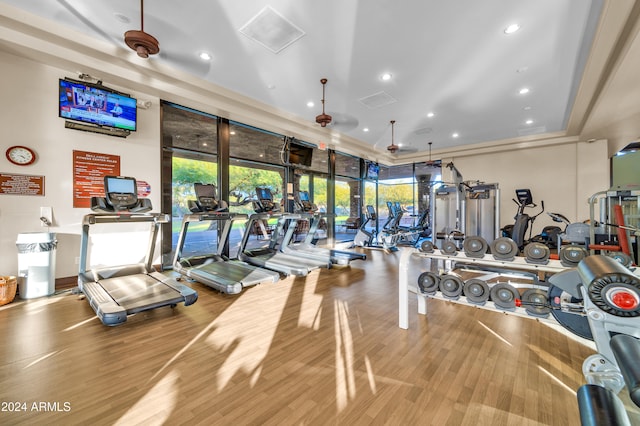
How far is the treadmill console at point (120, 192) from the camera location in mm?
3585

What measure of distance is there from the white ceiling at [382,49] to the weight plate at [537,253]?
284 cm

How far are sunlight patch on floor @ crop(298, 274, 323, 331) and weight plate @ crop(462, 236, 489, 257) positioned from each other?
179cm

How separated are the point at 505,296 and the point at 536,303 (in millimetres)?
251

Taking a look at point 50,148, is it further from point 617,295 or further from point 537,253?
point 537,253

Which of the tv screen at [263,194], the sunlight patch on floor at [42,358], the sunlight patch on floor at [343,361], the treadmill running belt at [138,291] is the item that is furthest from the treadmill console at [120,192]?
the sunlight patch on floor at [343,361]

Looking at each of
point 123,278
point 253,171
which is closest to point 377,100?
point 253,171

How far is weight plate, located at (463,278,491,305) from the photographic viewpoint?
2.55m

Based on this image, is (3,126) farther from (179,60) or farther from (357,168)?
(357,168)

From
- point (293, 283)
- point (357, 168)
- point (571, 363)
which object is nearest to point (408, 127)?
point (357, 168)

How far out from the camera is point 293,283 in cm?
450

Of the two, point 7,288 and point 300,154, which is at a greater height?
point 300,154

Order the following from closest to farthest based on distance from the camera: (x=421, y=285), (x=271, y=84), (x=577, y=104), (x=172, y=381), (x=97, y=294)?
(x=172, y=381) < (x=421, y=285) < (x=97, y=294) < (x=271, y=84) < (x=577, y=104)

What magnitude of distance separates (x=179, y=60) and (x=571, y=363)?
6.12 m

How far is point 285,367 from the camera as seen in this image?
2096 mm
